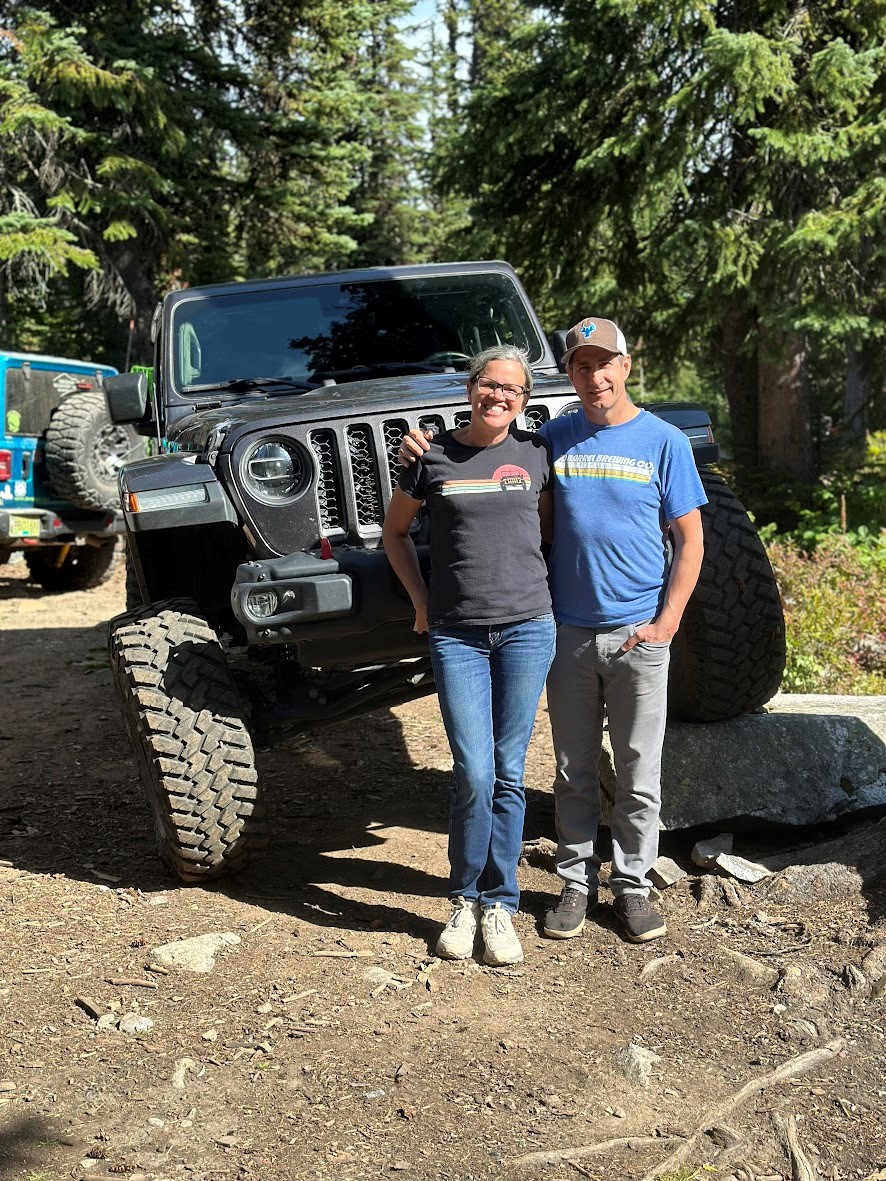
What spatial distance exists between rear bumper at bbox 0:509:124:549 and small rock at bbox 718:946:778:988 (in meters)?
7.87

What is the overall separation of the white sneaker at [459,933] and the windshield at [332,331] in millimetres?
2459

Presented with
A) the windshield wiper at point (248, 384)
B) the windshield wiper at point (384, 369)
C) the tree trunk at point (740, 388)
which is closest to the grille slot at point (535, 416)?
the windshield wiper at point (384, 369)

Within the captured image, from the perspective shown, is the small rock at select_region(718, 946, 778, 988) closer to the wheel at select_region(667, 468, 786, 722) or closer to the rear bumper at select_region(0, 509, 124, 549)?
the wheel at select_region(667, 468, 786, 722)

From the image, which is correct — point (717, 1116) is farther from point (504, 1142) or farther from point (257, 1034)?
point (257, 1034)

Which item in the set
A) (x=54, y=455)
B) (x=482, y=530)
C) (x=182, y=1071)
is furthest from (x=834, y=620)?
(x=54, y=455)

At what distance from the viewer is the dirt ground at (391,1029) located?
273cm

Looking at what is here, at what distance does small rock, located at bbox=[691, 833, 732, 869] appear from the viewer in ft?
14.3

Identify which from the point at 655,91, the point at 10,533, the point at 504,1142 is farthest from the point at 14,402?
the point at 504,1142

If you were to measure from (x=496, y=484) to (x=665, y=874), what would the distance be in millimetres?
1609

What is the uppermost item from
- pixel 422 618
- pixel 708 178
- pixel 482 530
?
pixel 708 178

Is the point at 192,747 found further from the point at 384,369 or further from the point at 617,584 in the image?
the point at 384,369

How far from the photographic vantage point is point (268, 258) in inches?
734

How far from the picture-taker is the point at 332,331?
5.51 metres

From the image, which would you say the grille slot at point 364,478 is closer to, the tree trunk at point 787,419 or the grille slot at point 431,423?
the grille slot at point 431,423
